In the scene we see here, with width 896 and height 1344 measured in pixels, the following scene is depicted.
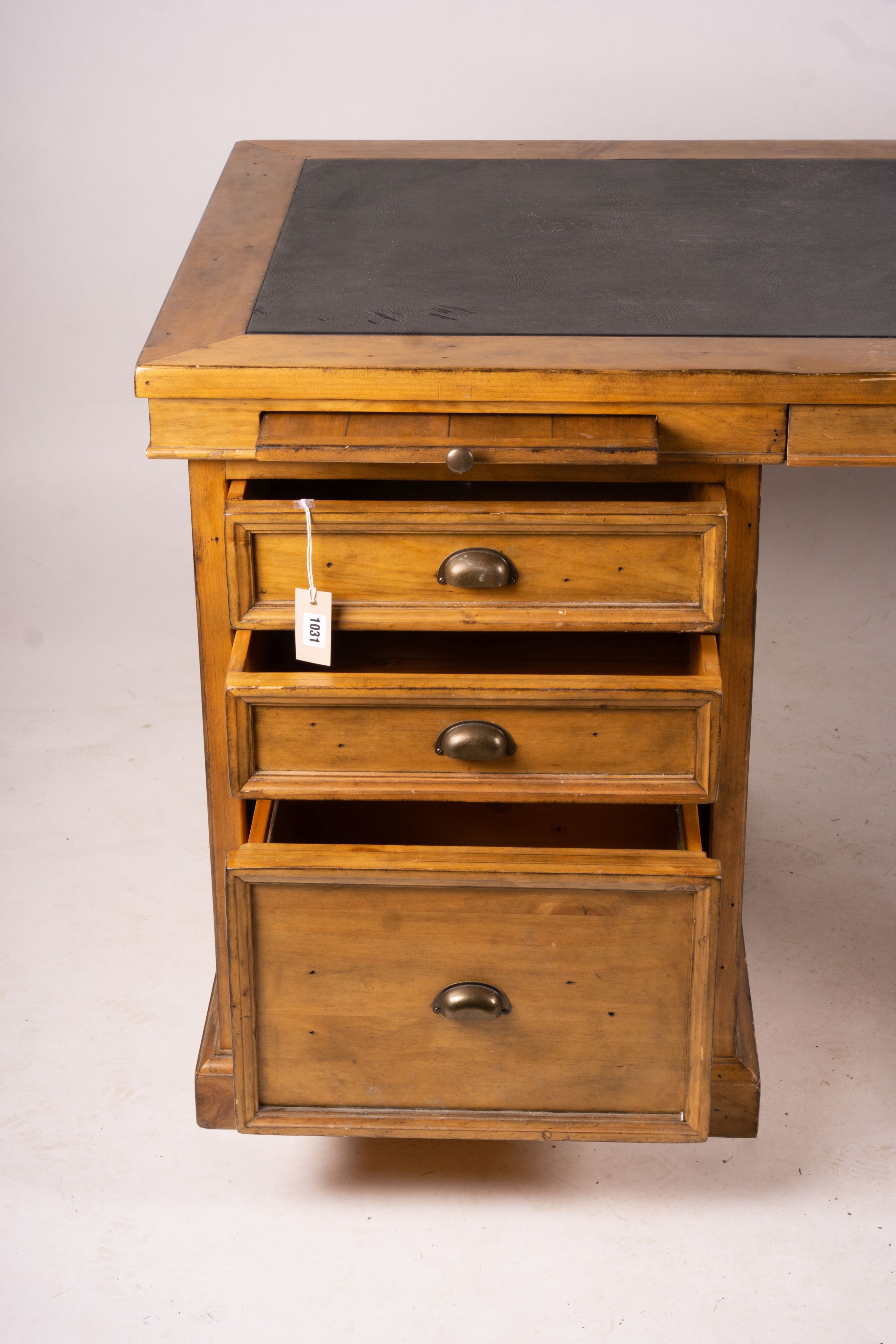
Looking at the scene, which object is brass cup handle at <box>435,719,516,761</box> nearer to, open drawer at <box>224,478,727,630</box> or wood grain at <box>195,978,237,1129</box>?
open drawer at <box>224,478,727,630</box>

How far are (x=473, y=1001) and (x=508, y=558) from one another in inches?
16.8

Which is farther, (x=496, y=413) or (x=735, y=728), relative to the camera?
(x=735, y=728)

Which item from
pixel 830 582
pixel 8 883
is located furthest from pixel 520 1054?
pixel 830 582

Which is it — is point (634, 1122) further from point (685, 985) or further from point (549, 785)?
point (549, 785)

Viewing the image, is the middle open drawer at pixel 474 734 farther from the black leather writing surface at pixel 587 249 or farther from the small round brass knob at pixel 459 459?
the black leather writing surface at pixel 587 249

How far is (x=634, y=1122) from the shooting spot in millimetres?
1689

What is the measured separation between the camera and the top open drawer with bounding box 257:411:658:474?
158cm

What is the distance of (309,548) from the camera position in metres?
1.61

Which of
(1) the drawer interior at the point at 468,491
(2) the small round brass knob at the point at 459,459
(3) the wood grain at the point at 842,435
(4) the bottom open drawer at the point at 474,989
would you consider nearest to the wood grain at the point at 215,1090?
(4) the bottom open drawer at the point at 474,989

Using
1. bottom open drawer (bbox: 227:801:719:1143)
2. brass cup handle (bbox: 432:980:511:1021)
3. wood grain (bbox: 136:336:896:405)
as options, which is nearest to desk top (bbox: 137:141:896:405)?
wood grain (bbox: 136:336:896:405)

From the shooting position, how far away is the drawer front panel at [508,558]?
1614mm

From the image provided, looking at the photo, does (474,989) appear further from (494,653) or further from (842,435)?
(842,435)

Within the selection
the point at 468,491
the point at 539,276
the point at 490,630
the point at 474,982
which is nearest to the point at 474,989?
the point at 474,982

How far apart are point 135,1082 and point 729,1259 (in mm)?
692
